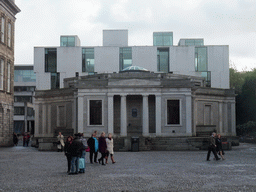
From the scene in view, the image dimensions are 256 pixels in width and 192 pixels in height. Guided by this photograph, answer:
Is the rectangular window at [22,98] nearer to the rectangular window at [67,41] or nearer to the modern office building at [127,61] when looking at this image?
the rectangular window at [67,41]

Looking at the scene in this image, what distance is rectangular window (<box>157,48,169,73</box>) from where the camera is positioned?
Answer: 67.8 m

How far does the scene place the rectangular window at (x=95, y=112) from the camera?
39531mm

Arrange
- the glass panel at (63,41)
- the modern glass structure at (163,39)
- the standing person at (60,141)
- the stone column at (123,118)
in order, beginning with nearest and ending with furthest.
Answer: the standing person at (60,141), the stone column at (123,118), the glass panel at (63,41), the modern glass structure at (163,39)

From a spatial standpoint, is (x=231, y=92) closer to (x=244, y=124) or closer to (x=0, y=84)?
(x=244, y=124)

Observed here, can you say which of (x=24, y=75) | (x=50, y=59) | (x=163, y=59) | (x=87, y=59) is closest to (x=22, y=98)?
(x=24, y=75)

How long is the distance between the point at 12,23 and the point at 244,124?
123ft

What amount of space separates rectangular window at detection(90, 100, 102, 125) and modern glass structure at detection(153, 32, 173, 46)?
4019 centimetres

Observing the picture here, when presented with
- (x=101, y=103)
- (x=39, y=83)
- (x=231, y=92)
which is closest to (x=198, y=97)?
(x=231, y=92)

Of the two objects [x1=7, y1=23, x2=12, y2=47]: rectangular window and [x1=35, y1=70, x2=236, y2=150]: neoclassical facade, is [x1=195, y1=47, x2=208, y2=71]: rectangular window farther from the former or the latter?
[x1=7, y1=23, x2=12, y2=47]: rectangular window

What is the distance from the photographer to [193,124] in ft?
133

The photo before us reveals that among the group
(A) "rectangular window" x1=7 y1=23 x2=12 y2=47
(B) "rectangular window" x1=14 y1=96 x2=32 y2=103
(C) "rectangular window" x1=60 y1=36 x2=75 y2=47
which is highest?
(C) "rectangular window" x1=60 y1=36 x2=75 y2=47

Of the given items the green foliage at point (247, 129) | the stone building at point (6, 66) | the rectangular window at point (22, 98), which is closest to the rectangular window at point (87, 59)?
the stone building at point (6, 66)

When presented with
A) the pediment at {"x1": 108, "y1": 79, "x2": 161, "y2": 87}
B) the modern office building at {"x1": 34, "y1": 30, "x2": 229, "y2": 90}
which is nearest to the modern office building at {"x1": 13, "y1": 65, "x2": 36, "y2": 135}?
the modern office building at {"x1": 34, "y1": 30, "x2": 229, "y2": 90}

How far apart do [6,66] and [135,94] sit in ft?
49.8
